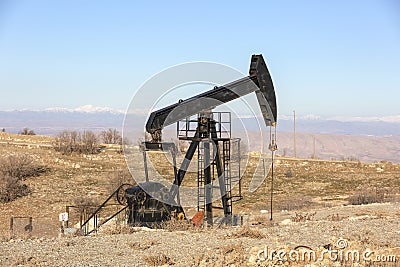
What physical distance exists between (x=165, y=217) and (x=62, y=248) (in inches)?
142

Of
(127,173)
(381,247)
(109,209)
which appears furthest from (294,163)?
(381,247)

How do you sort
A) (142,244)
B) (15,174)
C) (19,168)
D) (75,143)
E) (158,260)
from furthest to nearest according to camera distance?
(75,143)
(19,168)
(15,174)
(142,244)
(158,260)

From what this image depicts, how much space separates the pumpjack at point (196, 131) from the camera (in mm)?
10789

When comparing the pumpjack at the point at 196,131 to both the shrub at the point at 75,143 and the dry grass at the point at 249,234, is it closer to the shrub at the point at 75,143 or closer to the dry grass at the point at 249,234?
the dry grass at the point at 249,234

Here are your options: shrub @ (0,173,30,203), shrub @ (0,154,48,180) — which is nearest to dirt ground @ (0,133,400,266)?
shrub @ (0,173,30,203)

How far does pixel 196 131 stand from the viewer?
11.2 metres

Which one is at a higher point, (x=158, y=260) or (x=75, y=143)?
(x=75, y=143)

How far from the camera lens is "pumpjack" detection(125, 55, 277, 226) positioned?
10789mm

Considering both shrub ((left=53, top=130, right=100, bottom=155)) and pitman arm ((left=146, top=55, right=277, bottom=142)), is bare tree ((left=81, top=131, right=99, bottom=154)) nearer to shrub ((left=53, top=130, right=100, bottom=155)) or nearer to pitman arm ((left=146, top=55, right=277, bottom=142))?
shrub ((left=53, top=130, right=100, bottom=155))

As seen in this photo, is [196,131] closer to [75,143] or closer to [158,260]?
[158,260]

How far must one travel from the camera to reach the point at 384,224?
9750 millimetres

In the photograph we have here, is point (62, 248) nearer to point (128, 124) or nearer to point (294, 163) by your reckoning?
point (128, 124)

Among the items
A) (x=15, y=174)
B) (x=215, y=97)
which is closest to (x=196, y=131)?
(x=215, y=97)

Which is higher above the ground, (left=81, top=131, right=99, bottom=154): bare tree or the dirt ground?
(left=81, top=131, right=99, bottom=154): bare tree
